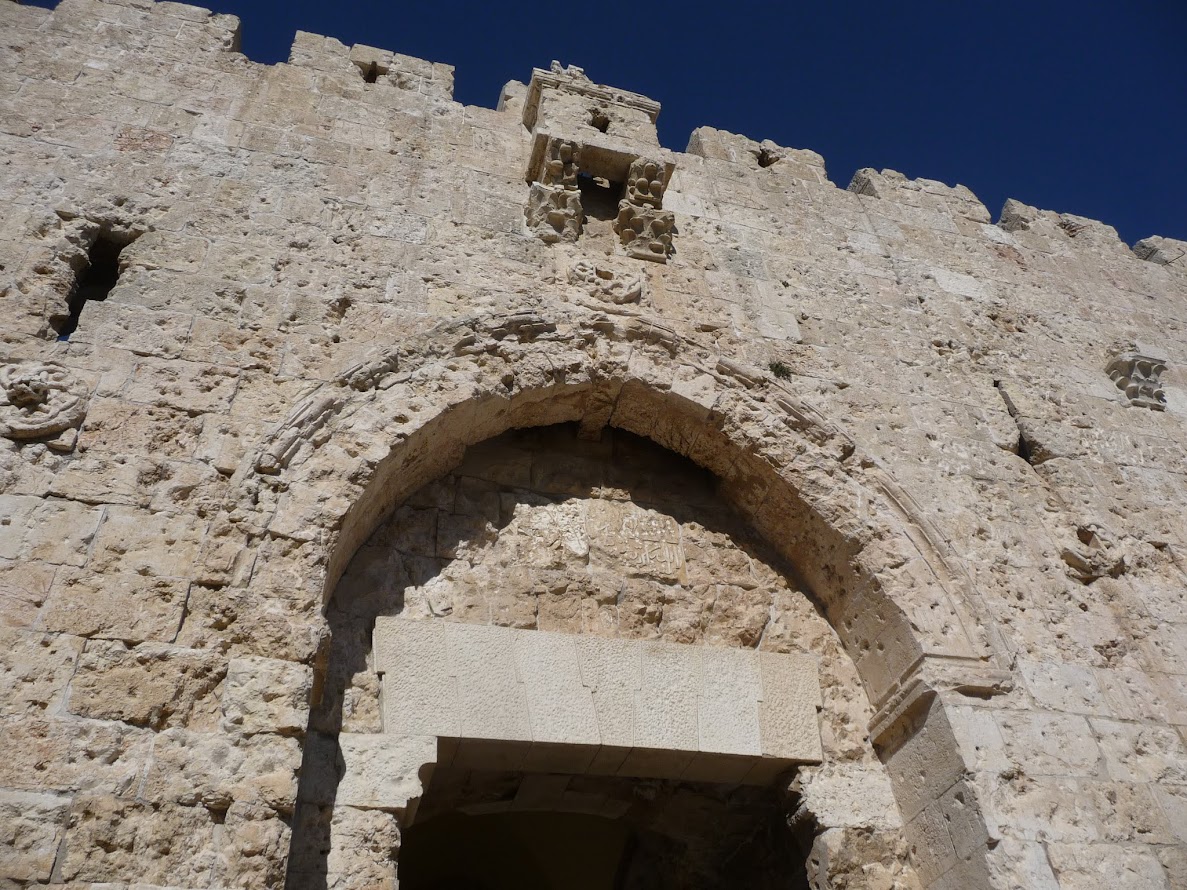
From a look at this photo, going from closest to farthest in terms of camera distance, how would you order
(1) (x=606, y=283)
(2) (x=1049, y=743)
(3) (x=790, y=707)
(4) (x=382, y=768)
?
(4) (x=382, y=768)
(2) (x=1049, y=743)
(3) (x=790, y=707)
(1) (x=606, y=283)

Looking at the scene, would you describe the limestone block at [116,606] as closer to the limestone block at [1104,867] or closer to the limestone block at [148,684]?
the limestone block at [148,684]

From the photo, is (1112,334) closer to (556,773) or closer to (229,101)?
(556,773)

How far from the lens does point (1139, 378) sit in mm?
5664

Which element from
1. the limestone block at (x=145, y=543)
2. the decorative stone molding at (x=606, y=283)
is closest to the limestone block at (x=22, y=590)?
the limestone block at (x=145, y=543)

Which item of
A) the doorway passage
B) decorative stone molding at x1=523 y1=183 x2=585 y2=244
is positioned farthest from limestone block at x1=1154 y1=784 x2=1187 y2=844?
decorative stone molding at x1=523 y1=183 x2=585 y2=244

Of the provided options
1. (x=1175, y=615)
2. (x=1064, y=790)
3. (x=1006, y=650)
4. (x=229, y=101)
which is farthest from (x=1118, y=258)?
(x=229, y=101)

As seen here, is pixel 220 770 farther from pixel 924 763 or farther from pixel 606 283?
pixel 606 283

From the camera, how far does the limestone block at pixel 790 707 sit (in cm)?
402

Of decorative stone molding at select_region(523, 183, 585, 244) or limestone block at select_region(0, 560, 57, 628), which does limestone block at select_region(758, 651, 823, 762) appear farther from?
limestone block at select_region(0, 560, 57, 628)

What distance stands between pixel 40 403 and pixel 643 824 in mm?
3277

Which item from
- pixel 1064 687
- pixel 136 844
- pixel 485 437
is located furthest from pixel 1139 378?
pixel 136 844

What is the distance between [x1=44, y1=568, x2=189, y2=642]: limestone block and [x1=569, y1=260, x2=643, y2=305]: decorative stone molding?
2.46 meters

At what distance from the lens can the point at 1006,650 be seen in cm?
401

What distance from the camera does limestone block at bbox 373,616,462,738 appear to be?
3.55 metres
